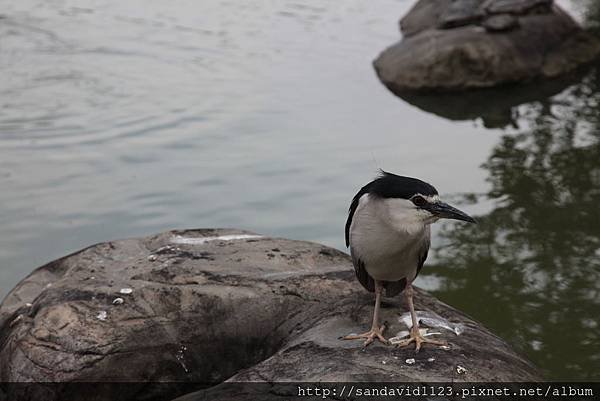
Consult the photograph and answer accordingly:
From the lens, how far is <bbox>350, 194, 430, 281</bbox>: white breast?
3801 millimetres

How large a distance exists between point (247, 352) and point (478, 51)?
26.0ft

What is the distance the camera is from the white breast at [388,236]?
150 inches

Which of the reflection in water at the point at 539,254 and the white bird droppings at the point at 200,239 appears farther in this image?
the reflection in water at the point at 539,254

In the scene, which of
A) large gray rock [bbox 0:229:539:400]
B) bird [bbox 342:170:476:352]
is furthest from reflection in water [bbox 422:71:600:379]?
bird [bbox 342:170:476:352]

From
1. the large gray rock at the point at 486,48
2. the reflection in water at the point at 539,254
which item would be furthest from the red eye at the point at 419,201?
the large gray rock at the point at 486,48

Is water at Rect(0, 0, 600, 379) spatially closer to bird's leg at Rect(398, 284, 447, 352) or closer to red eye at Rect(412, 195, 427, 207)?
bird's leg at Rect(398, 284, 447, 352)

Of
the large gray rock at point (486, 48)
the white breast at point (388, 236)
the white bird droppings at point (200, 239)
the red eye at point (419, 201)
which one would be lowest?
the large gray rock at point (486, 48)

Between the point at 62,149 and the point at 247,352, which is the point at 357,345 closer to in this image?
the point at 247,352

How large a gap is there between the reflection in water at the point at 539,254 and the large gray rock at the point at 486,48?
1930 mm

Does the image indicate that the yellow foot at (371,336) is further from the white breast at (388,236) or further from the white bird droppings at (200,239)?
the white bird droppings at (200,239)

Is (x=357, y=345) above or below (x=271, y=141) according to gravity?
above

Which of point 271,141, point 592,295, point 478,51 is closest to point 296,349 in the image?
point 592,295

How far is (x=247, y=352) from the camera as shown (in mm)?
4582

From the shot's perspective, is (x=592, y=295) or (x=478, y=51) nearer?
(x=592, y=295)
